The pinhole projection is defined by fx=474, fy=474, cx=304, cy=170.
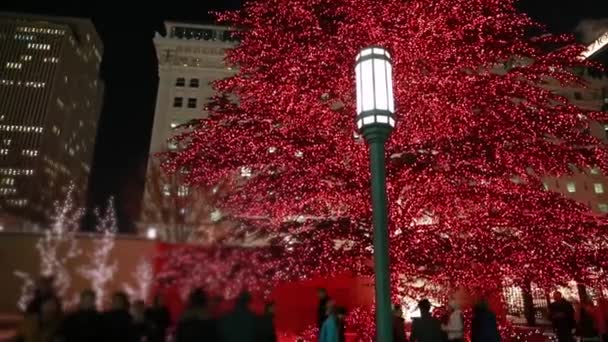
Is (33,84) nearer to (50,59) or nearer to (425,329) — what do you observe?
(50,59)

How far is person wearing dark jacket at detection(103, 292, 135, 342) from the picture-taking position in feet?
18.4

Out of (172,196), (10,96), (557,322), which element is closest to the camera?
(557,322)

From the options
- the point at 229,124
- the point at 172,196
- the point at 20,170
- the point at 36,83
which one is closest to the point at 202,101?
the point at 172,196

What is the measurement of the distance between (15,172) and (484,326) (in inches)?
4732

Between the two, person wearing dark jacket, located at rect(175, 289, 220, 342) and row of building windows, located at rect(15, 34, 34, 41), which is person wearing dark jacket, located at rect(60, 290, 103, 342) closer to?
person wearing dark jacket, located at rect(175, 289, 220, 342)

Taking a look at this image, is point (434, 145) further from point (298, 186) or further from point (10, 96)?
point (10, 96)

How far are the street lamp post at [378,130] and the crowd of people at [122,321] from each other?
2.32 m

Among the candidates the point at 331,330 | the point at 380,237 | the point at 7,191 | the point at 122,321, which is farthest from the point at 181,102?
the point at 7,191

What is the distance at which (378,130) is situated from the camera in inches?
210

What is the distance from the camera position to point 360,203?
11297 millimetres

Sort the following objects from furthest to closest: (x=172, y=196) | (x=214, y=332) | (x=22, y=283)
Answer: (x=172, y=196), (x=22, y=283), (x=214, y=332)

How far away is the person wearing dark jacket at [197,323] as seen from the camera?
5.85 m

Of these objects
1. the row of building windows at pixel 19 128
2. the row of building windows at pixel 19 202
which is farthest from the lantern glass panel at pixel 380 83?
the row of building windows at pixel 19 128

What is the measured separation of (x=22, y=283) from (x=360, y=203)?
Result: 7064 mm
